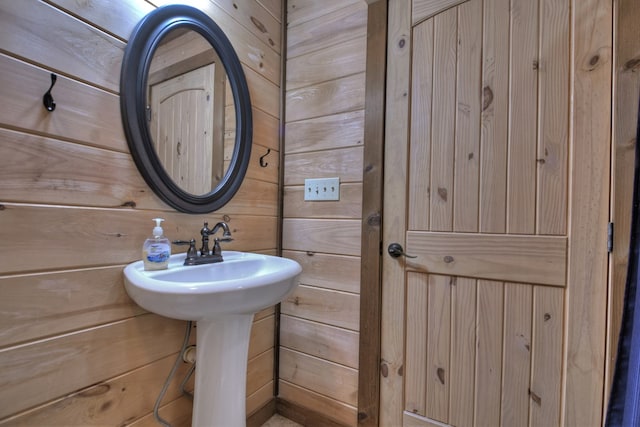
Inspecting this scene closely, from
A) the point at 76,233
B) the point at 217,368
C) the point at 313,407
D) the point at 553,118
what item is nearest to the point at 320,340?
the point at 313,407

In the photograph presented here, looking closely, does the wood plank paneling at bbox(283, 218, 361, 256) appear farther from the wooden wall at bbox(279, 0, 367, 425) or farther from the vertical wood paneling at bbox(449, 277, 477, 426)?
the vertical wood paneling at bbox(449, 277, 477, 426)

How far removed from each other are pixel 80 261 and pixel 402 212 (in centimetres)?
108

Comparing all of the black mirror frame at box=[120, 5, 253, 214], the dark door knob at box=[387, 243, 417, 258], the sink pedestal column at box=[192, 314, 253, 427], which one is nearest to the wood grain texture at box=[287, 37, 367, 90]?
the black mirror frame at box=[120, 5, 253, 214]

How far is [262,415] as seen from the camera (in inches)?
54.5

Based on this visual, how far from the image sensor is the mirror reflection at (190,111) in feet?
3.22

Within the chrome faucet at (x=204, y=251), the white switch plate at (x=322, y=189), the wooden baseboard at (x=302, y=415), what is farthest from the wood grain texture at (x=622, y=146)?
the chrome faucet at (x=204, y=251)

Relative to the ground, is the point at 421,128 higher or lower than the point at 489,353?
higher

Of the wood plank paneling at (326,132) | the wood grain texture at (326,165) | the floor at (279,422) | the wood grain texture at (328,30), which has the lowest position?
the floor at (279,422)

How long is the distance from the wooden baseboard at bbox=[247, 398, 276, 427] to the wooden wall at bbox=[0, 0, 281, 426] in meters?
A: 0.40

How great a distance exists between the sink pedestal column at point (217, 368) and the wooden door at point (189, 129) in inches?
20.3

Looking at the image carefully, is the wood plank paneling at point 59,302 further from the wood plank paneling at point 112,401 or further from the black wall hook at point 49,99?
the black wall hook at point 49,99

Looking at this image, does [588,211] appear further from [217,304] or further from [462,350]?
[217,304]

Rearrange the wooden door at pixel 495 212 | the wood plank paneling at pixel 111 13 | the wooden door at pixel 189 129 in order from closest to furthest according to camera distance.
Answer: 1. the wood plank paneling at pixel 111 13
2. the wooden door at pixel 495 212
3. the wooden door at pixel 189 129

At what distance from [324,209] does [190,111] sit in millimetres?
691
